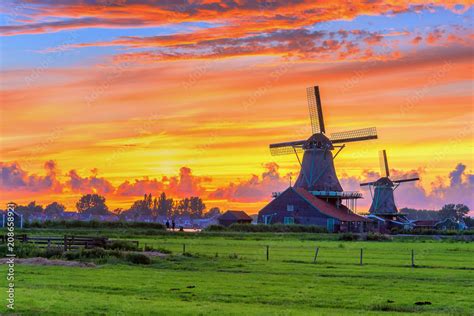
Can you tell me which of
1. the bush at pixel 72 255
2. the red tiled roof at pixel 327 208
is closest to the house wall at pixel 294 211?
the red tiled roof at pixel 327 208

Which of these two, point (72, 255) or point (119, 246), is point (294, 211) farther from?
point (72, 255)

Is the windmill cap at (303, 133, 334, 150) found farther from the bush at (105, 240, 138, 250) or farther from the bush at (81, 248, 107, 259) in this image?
the bush at (81, 248, 107, 259)

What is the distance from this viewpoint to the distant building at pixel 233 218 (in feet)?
437

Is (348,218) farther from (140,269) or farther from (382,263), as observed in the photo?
(140,269)

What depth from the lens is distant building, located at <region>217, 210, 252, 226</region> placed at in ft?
437

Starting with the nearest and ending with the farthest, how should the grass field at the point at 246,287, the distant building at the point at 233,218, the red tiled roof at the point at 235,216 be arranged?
1. the grass field at the point at 246,287
2. the distant building at the point at 233,218
3. the red tiled roof at the point at 235,216

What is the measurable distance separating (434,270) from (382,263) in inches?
218

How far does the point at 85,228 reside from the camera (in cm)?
9250

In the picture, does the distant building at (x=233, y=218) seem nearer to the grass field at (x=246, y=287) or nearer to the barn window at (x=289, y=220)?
the barn window at (x=289, y=220)

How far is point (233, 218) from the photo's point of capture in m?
133

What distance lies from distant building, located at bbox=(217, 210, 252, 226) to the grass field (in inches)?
3322

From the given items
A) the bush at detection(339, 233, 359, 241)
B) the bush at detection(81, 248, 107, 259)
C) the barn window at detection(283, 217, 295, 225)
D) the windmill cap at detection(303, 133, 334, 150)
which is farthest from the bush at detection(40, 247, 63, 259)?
the windmill cap at detection(303, 133, 334, 150)

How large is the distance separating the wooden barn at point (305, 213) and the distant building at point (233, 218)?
1633cm

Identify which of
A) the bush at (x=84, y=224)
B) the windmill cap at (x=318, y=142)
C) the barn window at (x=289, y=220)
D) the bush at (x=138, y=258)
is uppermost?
the windmill cap at (x=318, y=142)
